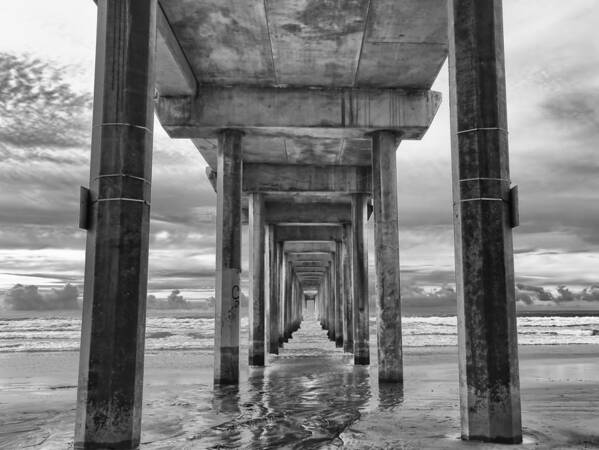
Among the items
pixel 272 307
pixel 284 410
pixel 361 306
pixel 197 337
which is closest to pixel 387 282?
pixel 361 306

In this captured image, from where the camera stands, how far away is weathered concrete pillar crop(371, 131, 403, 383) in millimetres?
12398

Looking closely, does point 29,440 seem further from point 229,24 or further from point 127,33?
point 229,24

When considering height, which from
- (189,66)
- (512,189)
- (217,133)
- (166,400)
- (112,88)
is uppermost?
(189,66)

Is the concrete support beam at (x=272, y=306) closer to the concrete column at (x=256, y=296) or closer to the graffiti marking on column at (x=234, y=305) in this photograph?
the concrete column at (x=256, y=296)

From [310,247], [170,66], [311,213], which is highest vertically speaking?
[170,66]

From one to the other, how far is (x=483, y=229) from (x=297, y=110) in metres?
7.87

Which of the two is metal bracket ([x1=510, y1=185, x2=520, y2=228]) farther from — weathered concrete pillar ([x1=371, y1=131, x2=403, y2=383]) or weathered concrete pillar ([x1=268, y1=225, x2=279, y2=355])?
weathered concrete pillar ([x1=268, y1=225, x2=279, y2=355])

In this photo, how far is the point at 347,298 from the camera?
2373cm

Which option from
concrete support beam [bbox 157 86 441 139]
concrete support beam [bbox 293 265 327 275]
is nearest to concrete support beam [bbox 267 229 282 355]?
concrete support beam [bbox 157 86 441 139]

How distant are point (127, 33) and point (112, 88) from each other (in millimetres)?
675

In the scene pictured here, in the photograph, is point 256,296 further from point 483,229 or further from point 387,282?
point 483,229

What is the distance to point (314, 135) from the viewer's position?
14.0 metres

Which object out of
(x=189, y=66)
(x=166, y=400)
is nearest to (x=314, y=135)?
(x=189, y=66)

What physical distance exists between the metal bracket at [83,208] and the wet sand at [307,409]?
2418 millimetres
